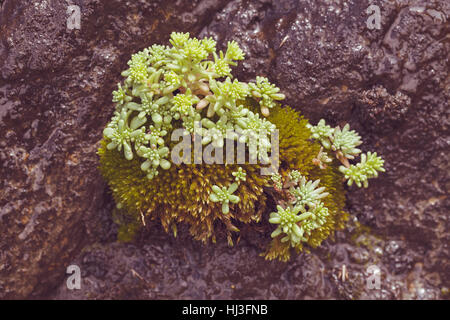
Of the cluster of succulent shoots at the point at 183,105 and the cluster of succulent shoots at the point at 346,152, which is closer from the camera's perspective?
the cluster of succulent shoots at the point at 183,105

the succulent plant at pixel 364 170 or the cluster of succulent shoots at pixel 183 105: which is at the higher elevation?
the cluster of succulent shoots at pixel 183 105

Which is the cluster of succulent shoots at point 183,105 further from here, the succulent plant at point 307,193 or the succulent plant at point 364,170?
the succulent plant at point 364,170

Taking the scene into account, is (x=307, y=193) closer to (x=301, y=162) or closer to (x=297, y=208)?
(x=297, y=208)

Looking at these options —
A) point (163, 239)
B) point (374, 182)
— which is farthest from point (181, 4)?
point (374, 182)

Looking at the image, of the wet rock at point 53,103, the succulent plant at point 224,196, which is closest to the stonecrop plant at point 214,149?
the succulent plant at point 224,196

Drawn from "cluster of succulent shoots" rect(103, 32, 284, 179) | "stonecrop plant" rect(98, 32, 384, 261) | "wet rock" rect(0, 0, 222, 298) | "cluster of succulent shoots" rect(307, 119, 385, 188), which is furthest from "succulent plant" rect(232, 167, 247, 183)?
"wet rock" rect(0, 0, 222, 298)
